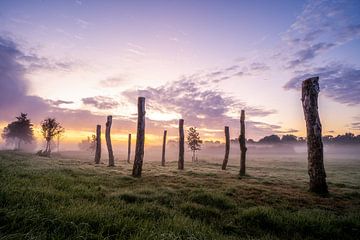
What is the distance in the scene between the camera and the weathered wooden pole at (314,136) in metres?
11.0

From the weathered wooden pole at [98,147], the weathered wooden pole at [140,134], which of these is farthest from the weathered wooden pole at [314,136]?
the weathered wooden pole at [98,147]

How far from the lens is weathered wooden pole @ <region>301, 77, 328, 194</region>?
1105 cm

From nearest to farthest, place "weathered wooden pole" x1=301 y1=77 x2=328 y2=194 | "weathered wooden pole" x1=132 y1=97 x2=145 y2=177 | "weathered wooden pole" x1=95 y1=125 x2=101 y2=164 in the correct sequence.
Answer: "weathered wooden pole" x1=301 y1=77 x2=328 y2=194 < "weathered wooden pole" x1=132 y1=97 x2=145 y2=177 < "weathered wooden pole" x1=95 y1=125 x2=101 y2=164

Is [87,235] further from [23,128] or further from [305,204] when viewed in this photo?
[23,128]

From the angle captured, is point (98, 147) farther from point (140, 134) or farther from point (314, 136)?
point (314, 136)

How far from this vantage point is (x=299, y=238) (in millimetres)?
4691

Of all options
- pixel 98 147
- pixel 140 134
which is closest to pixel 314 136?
pixel 140 134

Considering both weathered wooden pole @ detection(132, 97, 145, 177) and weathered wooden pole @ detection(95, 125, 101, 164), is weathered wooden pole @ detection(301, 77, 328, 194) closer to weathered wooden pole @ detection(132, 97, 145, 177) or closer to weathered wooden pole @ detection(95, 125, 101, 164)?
weathered wooden pole @ detection(132, 97, 145, 177)

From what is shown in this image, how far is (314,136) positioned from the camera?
11398 millimetres

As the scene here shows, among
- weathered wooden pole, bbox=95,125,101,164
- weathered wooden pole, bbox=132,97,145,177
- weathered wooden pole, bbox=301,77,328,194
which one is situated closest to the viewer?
weathered wooden pole, bbox=301,77,328,194

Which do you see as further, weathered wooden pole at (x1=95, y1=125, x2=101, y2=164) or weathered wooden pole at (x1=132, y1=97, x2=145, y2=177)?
weathered wooden pole at (x1=95, y1=125, x2=101, y2=164)

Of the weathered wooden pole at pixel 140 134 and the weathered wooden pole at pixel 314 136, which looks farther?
the weathered wooden pole at pixel 140 134

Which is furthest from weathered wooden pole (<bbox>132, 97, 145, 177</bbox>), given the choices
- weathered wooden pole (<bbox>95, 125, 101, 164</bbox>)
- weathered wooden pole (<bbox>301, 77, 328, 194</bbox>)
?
weathered wooden pole (<bbox>95, 125, 101, 164</bbox>)

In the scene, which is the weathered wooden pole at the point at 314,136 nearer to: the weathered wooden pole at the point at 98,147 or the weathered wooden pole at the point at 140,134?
the weathered wooden pole at the point at 140,134
